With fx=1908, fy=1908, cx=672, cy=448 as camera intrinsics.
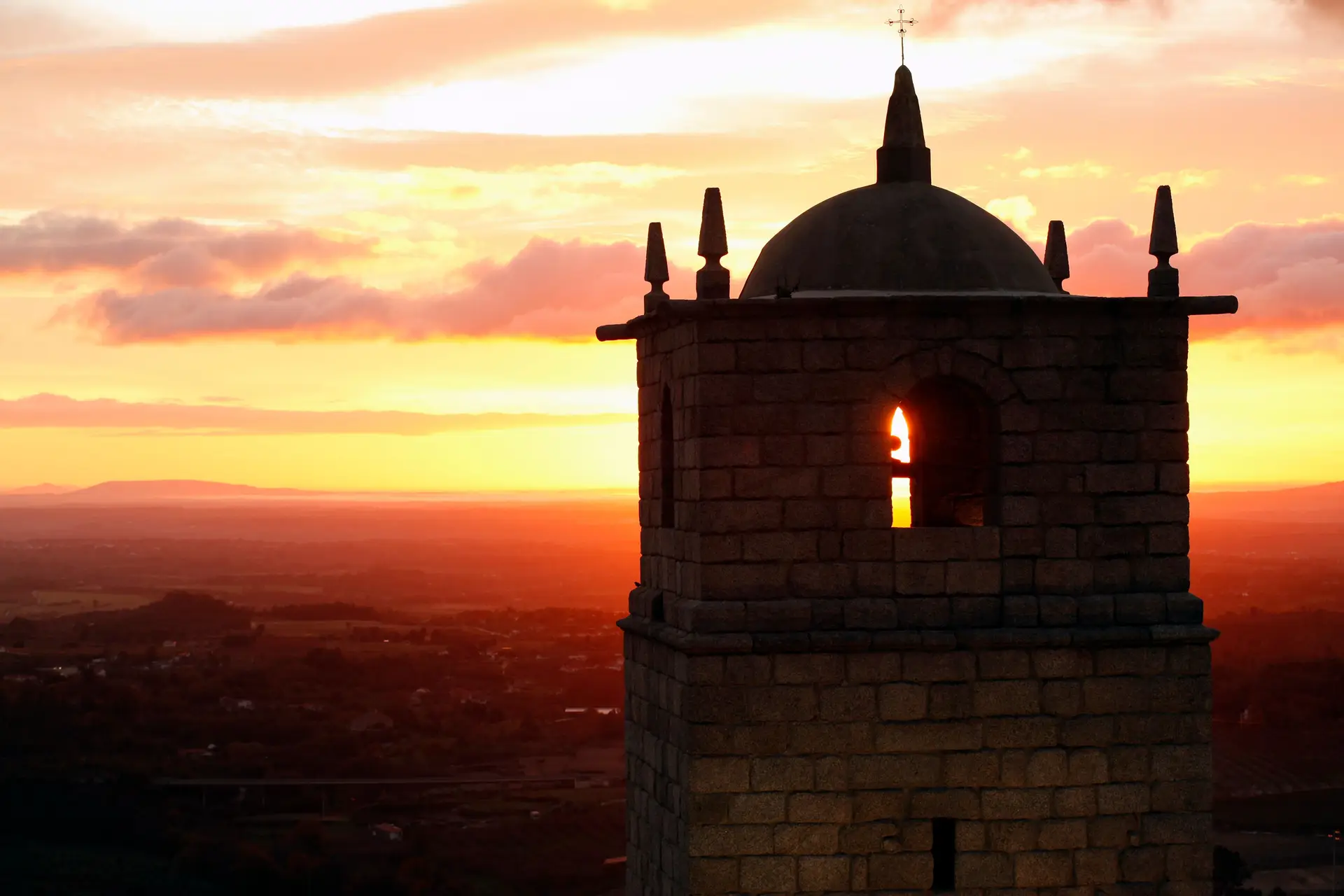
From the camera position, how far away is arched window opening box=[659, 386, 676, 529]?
16.8 m

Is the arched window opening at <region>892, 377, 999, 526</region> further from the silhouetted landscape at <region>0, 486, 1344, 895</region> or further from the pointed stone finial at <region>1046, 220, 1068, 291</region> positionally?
the silhouetted landscape at <region>0, 486, 1344, 895</region>

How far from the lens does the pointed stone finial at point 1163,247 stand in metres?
15.7

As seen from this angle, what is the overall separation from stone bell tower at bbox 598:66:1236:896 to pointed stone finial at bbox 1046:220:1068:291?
2.60 m

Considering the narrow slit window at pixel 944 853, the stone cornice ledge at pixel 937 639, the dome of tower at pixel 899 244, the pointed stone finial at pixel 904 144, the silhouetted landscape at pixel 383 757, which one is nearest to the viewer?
the stone cornice ledge at pixel 937 639

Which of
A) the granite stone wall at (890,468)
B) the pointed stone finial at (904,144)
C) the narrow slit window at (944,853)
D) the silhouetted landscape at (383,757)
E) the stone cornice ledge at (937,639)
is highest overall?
the pointed stone finial at (904,144)

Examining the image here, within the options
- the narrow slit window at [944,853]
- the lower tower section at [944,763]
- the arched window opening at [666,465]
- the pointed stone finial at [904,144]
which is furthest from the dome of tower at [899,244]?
the narrow slit window at [944,853]

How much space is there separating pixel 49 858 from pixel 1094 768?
211 feet

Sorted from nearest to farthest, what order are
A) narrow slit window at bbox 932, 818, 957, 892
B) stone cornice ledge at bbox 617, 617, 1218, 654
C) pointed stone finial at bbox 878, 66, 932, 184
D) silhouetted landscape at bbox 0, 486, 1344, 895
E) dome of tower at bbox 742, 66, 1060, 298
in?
stone cornice ledge at bbox 617, 617, 1218, 654 < narrow slit window at bbox 932, 818, 957, 892 < dome of tower at bbox 742, 66, 1060, 298 < pointed stone finial at bbox 878, 66, 932, 184 < silhouetted landscape at bbox 0, 486, 1344, 895

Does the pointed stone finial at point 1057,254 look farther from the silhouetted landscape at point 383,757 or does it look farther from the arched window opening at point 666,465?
the silhouetted landscape at point 383,757

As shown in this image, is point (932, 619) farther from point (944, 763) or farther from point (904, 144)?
point (904, 144)

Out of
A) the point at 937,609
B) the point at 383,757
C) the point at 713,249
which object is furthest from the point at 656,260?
the point at 383,757

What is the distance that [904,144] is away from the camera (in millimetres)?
16781

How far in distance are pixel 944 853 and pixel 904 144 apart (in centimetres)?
611

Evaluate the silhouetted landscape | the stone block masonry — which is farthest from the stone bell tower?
the silhouetted landscape
